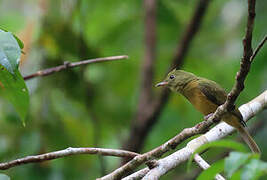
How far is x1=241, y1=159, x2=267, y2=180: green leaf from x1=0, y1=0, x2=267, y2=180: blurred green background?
10.7 feet

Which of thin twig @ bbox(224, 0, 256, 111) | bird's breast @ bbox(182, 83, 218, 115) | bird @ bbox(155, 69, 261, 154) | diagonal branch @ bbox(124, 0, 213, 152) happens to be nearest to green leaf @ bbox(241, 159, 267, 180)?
thin twig @ bbox(224, 0, 256, 111)

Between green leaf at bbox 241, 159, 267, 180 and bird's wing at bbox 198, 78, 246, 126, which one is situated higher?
green leaf at bbox 241, 159, 267, 180

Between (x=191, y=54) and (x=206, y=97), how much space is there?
2264 mm

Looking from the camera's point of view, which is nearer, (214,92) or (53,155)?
(53,155)

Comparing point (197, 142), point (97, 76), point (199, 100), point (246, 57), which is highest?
point (246, 57)

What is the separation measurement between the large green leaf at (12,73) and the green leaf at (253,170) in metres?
1.24

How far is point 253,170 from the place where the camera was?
1.71 meters

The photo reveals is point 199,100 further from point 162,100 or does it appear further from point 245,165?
point 245,165

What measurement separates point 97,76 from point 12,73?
4.13 meters

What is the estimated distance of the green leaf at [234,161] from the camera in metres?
1.69

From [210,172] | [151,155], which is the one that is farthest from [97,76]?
[210,172]

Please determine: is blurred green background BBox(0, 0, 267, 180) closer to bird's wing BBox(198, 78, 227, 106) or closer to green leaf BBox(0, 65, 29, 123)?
bird's wing BBox(198, 78, 227, 106)

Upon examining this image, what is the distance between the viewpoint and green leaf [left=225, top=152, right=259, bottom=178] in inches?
66.4

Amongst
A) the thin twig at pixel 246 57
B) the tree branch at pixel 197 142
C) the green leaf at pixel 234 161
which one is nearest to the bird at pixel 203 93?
the tree branch at pixel 197 142
